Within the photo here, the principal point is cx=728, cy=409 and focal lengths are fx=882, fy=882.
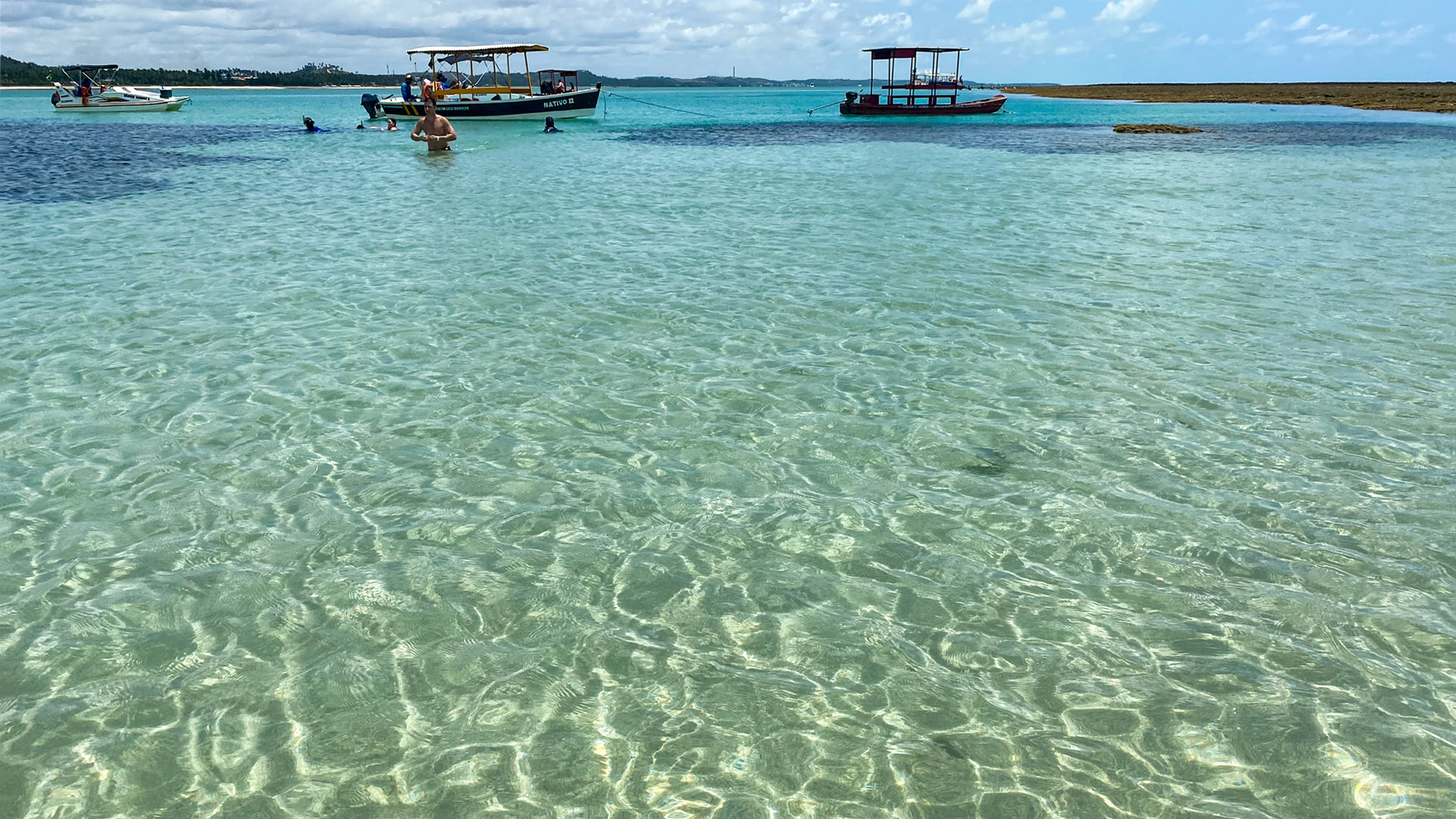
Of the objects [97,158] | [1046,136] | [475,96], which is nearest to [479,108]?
[475,96]

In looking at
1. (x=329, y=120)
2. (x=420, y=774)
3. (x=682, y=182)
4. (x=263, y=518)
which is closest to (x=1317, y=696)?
(x=420, y=774)

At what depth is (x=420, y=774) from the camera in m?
3.55

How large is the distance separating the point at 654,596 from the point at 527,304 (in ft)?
23.0

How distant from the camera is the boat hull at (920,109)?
228ft

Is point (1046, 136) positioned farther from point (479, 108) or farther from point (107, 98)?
point (107, 98)

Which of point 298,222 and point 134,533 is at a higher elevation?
point 298,222

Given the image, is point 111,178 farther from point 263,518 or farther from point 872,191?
point 263,518

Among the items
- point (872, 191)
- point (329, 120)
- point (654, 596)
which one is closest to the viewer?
point (654, 596)

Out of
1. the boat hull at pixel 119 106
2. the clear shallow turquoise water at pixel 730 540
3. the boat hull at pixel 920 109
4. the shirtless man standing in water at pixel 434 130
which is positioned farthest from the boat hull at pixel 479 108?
the clear shallow turquoise water at pixel 730 540

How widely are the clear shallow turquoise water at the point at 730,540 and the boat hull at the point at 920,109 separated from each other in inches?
2394

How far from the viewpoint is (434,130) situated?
33188 mm

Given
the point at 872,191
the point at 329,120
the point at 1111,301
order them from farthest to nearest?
the point at 329,120 < the point at 872,191 < the point at 1111,301

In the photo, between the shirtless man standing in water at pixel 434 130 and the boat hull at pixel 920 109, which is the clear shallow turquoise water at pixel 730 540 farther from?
the boat hull at pixel 920 109

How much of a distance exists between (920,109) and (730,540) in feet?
233
